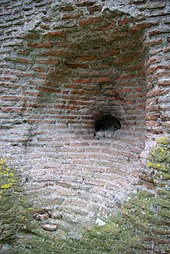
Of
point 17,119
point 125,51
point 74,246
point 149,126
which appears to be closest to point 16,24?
point 17,119

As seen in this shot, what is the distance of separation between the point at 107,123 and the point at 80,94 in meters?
0.57

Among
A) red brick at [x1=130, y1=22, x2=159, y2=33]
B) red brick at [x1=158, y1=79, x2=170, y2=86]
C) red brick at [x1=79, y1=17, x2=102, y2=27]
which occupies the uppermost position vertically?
red brick at [x1=79, y1=17, x2=102, y2=27]

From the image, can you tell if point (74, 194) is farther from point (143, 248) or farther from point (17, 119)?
point (17, 119)

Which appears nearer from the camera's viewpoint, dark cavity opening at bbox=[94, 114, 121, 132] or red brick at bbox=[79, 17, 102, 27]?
red brick at bbox=[79, 17, 102, 27]

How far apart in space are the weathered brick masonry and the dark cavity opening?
119mm

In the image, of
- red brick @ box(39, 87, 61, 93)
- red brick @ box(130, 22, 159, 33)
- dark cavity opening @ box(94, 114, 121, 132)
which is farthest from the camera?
dark cavity opening @ box(94, 114, 121, 132)

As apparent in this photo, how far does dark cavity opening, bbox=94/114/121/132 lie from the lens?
2828 millimetres

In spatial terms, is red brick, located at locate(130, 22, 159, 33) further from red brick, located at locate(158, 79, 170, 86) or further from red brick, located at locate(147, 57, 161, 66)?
red brick, located at locate(158, 79, 170, 86)

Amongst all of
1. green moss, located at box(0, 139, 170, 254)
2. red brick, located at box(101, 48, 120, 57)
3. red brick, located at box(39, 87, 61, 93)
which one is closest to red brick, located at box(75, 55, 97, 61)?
red brick, located at box(101, 48, 120, 57)

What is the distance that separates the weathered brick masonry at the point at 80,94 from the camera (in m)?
2.04

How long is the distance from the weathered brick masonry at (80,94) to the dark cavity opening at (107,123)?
0.39 feet

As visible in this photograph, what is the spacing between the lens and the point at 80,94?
8.86ft

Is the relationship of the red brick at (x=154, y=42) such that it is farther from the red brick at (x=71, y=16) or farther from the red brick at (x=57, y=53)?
the red brick at (x=57, y=53)

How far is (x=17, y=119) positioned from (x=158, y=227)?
1.89m
